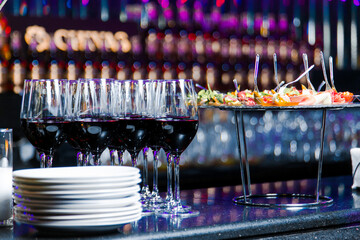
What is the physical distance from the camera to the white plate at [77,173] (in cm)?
105

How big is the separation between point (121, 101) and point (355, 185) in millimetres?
822

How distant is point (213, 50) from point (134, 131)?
4890 mm

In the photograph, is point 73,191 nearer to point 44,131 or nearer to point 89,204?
point 89,204

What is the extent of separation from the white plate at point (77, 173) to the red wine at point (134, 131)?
0.54ft

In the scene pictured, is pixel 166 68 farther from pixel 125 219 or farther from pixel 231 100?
pixel 125 219

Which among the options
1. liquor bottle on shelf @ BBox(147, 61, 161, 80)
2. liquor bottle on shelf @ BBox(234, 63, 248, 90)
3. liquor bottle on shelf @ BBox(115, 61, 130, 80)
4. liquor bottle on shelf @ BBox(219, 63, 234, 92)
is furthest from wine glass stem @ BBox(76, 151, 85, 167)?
liquor bottle on shelf @ BBox(234, 63, 248, 90)

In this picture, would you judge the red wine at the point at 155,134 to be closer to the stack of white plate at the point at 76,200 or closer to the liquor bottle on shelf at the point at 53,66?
the stack of white plate at the point at 76,200

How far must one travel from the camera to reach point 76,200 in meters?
1.05

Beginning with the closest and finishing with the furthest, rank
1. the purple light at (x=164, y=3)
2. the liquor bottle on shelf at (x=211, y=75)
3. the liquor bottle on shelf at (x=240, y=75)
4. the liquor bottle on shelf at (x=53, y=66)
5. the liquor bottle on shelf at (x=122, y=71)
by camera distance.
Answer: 1. the liquor bottle on shelf at (x=53, y=66)
2. the liquor bottle on shelf at (x=122, y=71)
3. the purple light at (x=164, y=3)
4. the liquor bottle on shelf at (x=211, y=75)
5. the liquor bottle on shelf at (x=240, y=75)

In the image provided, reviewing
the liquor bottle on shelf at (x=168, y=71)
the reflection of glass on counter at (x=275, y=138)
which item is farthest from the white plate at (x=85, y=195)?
the liquor bottle on shelf at (x=168, y=71)

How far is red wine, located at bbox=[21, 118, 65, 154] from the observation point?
1260mm

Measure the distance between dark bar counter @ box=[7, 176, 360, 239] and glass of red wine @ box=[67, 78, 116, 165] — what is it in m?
0.21

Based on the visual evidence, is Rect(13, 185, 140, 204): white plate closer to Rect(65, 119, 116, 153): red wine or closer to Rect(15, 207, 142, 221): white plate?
Rect(15, 207, 142, 221): white plate

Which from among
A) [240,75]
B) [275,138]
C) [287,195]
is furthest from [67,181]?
[240,75]
